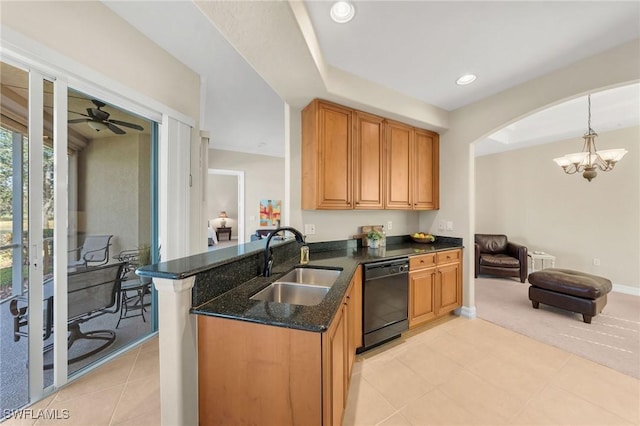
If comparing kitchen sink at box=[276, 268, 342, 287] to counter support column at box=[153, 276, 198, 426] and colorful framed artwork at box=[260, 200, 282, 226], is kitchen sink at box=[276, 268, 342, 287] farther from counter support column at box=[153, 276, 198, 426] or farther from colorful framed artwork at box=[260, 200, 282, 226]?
colorful framed artwork at box=[260, 200, 282, 226]

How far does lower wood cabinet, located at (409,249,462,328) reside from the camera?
256cm

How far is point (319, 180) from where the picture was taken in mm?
2408

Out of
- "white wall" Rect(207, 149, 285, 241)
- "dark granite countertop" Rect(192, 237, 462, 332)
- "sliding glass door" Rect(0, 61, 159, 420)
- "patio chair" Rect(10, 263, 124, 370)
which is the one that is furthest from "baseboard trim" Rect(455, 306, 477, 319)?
"white wall" Rect(207, 149, 285, 241)

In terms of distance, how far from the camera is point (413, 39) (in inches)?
75.4

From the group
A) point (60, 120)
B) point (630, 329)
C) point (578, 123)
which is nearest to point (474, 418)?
point (630, 329)

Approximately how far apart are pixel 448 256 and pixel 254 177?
459cm

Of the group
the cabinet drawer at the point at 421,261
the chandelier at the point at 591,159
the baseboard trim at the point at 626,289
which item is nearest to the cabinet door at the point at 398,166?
the cabinet drawer at the point at 421,261

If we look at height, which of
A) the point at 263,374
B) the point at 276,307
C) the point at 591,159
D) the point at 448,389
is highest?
the point at 591,159

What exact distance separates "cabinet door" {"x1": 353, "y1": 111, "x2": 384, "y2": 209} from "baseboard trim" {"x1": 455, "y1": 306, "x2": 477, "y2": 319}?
67.3 inches

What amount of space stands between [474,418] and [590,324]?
2.52 metres

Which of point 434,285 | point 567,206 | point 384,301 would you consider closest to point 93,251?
point 384,301

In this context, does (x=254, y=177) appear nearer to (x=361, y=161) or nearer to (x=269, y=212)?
(x=269, y=212)

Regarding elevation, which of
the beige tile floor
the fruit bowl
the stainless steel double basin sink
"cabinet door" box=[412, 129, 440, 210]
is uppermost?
"cabinet door" box=[412, 129, 440, 210]

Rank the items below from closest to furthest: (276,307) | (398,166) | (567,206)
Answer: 1. (276,307)
2. (398,166)
3. (567,206)
